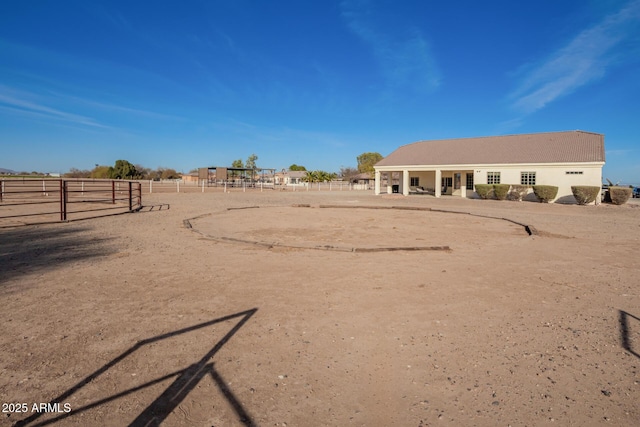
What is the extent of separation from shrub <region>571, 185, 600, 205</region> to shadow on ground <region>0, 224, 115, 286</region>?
2853cm

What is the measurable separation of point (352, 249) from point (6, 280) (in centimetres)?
632

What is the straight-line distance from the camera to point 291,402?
2662 millimetres

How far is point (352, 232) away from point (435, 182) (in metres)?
26.8

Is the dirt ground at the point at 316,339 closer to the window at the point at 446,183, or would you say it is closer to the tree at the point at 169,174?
the window at the point at 446,183

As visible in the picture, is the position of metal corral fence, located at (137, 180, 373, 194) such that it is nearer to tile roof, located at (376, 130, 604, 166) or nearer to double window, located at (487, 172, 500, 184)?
tile roof, located at (376, 130, 604, 166)

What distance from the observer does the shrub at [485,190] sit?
2911cm

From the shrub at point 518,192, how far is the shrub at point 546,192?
1.55 meters

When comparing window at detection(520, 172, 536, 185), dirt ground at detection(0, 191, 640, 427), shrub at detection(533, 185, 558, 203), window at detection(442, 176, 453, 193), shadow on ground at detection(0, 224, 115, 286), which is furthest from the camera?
window at detection(442, 176, 453, 193)

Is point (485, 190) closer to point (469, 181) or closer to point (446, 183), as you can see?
point (469, 181)

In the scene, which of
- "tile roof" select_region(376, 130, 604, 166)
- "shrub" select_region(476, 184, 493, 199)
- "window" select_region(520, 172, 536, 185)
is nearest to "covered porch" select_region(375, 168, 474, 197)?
"tile roof" select_region(376, 130, 604, 166)

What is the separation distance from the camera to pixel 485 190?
2927 cm

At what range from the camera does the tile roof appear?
1101 inches

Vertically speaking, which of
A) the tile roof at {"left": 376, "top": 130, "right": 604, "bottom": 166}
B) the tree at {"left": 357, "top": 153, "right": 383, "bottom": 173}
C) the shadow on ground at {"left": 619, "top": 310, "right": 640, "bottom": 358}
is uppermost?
the tree at {"left": 357, "top": 153, "right": 383, "bottom": 173}

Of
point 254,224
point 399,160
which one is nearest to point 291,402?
point 254,224
